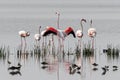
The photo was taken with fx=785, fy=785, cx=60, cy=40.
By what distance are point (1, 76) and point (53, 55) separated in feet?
14.4

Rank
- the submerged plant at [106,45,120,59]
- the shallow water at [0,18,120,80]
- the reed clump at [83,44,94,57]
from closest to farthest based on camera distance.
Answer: the shallow water at [0,18,120,80], the submerged plant at [106,45,120,59], the reed clump at [83,44,94,57]

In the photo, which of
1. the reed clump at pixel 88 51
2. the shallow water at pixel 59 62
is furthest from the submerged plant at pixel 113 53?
the reed clump at pixel 88 51

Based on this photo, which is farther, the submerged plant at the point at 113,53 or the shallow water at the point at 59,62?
the submerged plant at the point at 113,53

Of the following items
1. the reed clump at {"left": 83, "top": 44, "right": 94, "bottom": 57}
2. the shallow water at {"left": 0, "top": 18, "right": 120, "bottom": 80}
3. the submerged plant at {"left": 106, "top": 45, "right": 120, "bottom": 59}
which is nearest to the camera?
the shallow water at {"left": 0, "top": 18, "right": 120, "bottom": 80}

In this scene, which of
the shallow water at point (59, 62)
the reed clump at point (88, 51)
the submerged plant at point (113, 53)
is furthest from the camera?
the reed clump at point (88, 51)

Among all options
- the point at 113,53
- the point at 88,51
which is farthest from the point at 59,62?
the point at 113,53

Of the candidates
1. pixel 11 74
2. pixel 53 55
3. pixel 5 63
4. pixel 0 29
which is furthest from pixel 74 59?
pixel 0 29

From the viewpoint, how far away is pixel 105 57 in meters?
22.5

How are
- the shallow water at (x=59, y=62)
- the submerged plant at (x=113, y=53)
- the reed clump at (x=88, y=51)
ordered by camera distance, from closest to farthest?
the shallow water at (x=59, y=62)
the submerged plant at (x=113, y=53)
the reed clump at (x=88, y=51)

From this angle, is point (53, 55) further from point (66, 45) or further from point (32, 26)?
point (32, 26)

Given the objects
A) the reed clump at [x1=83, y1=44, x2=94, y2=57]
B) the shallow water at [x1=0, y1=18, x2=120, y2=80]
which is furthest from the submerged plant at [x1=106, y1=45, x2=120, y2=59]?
the reed clump at [x1=83, y1=44, x2=94, y2=57]

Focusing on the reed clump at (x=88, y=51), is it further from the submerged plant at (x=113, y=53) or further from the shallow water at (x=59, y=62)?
the submerged plant at (x=113, y=53)

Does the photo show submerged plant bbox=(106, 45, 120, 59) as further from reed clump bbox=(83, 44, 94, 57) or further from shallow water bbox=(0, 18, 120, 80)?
reed clump bbox=(83, 44, 94, 57)

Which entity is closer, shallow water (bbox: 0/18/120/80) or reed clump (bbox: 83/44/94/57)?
shallow water (bbox: 0/18/120/80)
